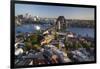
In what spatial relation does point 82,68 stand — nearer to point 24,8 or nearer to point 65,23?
point 65,23

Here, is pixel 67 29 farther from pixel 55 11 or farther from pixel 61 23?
pixel 55 11

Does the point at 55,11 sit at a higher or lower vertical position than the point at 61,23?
higher

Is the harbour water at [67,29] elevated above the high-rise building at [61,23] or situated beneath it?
situated beneath

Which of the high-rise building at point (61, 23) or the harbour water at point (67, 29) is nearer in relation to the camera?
the harbour water at point (67, 29)

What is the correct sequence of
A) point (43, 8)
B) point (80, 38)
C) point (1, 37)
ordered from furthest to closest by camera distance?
point (80, 38), point (43, 8), point (1, 37)

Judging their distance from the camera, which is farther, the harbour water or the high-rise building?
the high-rise building

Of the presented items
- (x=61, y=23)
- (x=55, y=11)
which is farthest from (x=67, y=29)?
(x=55, y=11)

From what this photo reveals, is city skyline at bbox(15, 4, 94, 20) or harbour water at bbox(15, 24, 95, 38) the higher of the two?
city skyline at bbox(15, 4, 94, 20)

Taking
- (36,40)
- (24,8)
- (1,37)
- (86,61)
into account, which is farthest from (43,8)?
(86,61)
